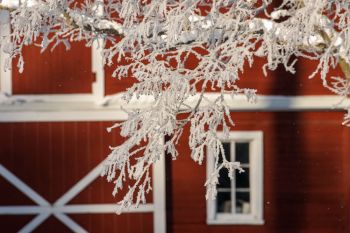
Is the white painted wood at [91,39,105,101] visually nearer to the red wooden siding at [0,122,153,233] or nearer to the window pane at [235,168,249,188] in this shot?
the red wooden siding at [0,122,153,233]

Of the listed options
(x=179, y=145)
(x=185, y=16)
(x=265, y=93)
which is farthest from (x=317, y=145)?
(x=185, y=16)

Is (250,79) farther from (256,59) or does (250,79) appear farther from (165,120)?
(165,120)

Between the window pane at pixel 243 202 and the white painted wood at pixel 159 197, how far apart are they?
1.18m

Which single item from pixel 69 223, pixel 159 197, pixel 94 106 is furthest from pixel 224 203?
pixel 94 106

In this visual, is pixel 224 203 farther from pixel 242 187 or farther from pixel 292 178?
pixel 292 178

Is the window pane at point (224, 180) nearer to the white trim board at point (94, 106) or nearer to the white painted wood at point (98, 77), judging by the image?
the white trim board at point (94, 106)

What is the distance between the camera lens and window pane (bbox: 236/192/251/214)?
9.83m

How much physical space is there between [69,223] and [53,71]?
7.32ft

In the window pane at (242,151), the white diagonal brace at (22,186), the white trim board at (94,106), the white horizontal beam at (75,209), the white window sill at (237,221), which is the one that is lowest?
the white window sill at (237,221)

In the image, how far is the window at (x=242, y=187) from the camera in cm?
951

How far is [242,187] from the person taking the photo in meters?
9.83

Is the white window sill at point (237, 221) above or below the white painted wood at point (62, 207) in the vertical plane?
below

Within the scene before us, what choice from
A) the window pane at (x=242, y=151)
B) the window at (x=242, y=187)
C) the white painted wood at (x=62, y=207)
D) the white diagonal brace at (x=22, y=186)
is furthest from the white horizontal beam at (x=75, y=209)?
the window pane at (x=242, y=151)

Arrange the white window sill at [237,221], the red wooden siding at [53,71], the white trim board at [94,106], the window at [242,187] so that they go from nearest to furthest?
1. the white trim board at [94,106]
2. the red wooden siding at [53,71]
3. the window at [242,187]
4. the white window sill at [237,221]
